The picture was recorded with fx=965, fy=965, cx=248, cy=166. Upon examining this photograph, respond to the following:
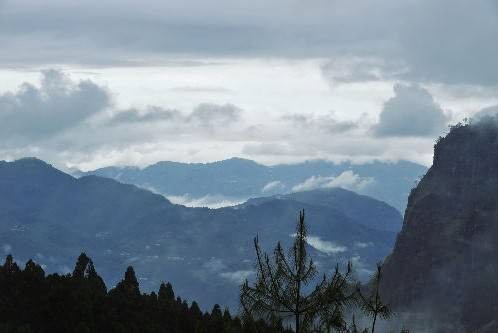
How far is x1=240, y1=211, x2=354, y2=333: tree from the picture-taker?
5144 cm

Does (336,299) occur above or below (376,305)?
below

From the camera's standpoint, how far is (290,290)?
5175cm

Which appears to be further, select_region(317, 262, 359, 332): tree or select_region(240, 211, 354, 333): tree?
select_region(240, 211, 354, 333): tree

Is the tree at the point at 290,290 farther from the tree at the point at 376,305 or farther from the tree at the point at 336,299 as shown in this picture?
the tree at the point at 376,305

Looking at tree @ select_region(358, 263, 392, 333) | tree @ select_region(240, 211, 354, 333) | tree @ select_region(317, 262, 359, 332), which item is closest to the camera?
tree @ select_region(317, 262, 359, 332)

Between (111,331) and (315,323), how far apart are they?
15298 centimetres

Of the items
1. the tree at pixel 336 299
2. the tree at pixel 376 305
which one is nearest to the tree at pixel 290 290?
the tree at pixel 336 299

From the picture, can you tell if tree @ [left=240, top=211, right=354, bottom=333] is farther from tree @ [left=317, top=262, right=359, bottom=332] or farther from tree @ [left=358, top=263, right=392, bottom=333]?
tree @ [left=358, top=263, right=392, bottom=333]

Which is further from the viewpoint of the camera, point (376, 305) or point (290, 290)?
point (376, 305)

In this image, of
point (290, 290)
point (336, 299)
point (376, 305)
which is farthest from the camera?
point (376, 305)

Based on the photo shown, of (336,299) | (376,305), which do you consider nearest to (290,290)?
(336,299)

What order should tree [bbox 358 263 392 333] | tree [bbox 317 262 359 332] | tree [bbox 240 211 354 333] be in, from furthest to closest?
tree [bbox 358 263 392 333] → tree [bbox 240 211 354 333] → tree [bbox 317 262 359 332]

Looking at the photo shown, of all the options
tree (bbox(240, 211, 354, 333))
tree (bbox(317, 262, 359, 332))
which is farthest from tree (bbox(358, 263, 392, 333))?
tree (bbox(240, 211, 354, 333))

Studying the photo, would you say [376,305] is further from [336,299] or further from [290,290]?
[290,290]
